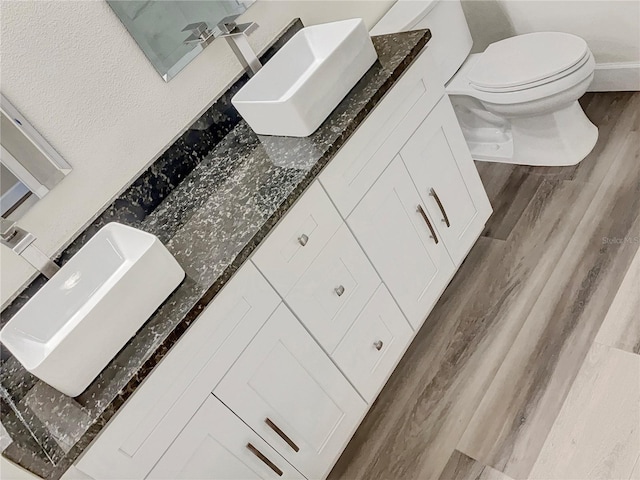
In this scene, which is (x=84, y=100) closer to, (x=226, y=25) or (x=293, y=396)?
(x=226, y=25)

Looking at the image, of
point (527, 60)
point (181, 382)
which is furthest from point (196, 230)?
point (527, 60)

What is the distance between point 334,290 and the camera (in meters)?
1.57

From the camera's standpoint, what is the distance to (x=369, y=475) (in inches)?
69.7

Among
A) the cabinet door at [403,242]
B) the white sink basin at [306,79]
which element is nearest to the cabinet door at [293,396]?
the cabinet door at [403,242]

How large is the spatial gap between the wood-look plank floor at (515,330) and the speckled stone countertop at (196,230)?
2.94 ft

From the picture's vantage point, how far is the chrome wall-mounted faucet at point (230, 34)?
166cm

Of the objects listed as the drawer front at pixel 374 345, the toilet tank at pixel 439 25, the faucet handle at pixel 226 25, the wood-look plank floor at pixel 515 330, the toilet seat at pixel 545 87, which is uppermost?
the faucet handle at pixel 226 25

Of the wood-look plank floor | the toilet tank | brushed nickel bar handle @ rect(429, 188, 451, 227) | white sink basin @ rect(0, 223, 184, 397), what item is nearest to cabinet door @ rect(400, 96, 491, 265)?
brushed nickel bar handle @ rect(429, 188, 451, 227)

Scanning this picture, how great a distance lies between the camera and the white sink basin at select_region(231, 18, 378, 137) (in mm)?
1481

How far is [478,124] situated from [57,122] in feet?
5.92

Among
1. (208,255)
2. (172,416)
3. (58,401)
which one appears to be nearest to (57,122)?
(208,255)

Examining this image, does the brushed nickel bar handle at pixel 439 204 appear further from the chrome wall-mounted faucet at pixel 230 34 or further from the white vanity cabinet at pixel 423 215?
the chrome wall-mounted faucet at pixel 230 34

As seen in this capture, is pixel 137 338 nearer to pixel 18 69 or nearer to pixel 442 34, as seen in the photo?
pixel 18 69

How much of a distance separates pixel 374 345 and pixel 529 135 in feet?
3.89
